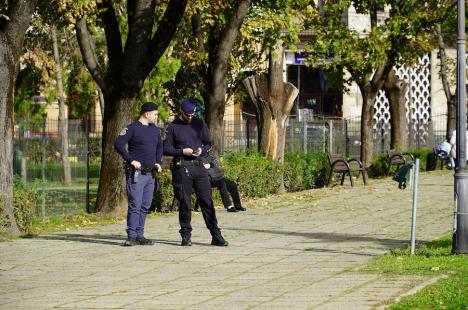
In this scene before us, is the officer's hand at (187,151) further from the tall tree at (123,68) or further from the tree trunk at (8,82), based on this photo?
the tall tree at (123,68)

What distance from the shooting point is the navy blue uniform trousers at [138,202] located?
16859mm

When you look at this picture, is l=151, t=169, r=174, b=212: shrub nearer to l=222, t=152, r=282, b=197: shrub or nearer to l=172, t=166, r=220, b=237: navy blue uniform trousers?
l=222, t=152, r=282, b=197: shrub

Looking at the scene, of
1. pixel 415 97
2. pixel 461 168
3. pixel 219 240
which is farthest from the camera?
pixel 415 97

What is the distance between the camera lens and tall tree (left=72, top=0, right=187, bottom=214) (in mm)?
22234

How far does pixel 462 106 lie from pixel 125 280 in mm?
4416

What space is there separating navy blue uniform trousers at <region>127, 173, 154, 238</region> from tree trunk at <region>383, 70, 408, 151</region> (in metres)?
24.4

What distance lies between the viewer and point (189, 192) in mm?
16750

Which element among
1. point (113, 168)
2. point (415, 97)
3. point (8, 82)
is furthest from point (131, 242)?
point (415, 97)

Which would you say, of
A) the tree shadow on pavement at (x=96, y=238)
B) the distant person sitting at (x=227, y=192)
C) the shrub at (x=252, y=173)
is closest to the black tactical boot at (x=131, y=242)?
the tree shadow on pavement at (x=96, y=238)

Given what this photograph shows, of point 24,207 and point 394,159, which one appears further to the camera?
point 394,159

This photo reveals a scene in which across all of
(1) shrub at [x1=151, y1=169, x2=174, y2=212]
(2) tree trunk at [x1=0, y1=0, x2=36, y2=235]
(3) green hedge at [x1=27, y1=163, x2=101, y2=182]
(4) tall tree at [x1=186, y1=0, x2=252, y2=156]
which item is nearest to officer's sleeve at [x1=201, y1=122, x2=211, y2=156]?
(2) tree trunk at [x1=0, y1=0, x2=36, y2=235]

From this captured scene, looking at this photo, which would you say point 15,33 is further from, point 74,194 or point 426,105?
point 426,105

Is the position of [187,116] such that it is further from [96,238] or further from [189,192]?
[96,238]

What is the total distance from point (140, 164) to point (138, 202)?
496 millimetres
